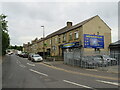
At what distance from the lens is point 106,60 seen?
53.6ft

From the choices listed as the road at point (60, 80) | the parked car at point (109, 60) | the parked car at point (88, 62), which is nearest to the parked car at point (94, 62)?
the parked car at point (88, 62)

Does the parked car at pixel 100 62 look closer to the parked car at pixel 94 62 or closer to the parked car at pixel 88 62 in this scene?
the parked car at pixel 94 62

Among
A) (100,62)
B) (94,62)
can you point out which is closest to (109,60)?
(100,62)

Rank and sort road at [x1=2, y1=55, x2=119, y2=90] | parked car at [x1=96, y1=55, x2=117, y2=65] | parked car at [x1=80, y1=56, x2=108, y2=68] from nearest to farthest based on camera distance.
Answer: road at [x1=2, y1=55, x2=119, y2=90], parked car at [x1=80, y1=56, x2=108, y2=68], parked car at [x1=96, y1=55, x2=117, y2=65]

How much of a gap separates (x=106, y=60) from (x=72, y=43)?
14.2m

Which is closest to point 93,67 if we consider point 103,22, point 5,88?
point 5,88

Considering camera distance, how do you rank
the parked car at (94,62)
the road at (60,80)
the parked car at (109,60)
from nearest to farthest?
1. the road at (60,80)
2. the parked car at (94,62)
3. the parked car at (109,60)

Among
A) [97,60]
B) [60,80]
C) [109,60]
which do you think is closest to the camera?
[60,80]

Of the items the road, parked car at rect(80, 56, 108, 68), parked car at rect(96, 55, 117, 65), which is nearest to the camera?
the road

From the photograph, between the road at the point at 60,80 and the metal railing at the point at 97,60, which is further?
the metal railing at the point at 97,60

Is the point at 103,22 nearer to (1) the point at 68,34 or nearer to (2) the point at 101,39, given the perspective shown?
(2) the point at 101,39

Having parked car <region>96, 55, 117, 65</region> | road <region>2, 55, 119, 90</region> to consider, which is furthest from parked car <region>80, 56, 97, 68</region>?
road <region>2, 55, 119, 90</region>

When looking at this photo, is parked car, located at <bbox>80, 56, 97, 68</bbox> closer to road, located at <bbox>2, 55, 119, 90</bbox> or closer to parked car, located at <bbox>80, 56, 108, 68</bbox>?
parked car, located at <bbox>80, 56, 108, 68</bbox>

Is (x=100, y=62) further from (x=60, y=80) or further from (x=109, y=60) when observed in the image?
(x=60, y=80)
